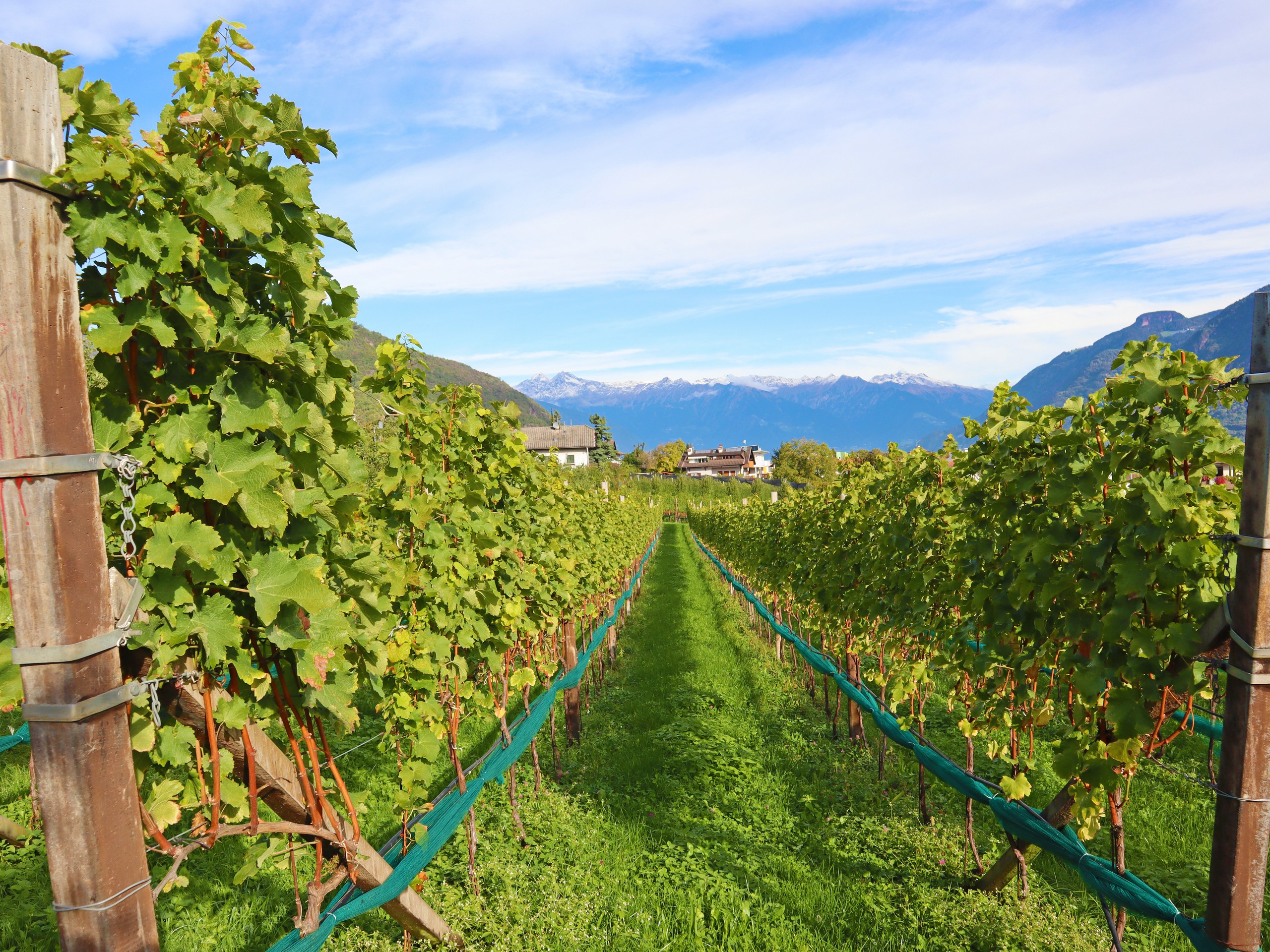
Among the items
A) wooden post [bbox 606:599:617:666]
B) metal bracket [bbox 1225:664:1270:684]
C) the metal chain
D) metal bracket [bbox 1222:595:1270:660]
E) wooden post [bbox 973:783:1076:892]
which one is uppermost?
the metal chain

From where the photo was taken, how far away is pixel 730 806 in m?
5.70

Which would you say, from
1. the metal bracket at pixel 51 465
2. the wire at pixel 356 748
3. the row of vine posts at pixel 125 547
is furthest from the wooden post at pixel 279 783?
the metal bracket at pixel 51 465

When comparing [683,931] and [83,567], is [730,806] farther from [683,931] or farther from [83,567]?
[83,567]

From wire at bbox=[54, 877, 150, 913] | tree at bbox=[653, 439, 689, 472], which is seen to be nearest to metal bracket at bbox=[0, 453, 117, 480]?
wire at bbox=[54, 877, 150, 913]

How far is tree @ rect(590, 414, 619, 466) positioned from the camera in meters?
80.5

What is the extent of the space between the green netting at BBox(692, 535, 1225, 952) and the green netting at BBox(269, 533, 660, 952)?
2965 millimetres

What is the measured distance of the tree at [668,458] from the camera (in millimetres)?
98688

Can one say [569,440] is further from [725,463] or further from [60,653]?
[60,653]

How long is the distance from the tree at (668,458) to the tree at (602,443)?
976 cm

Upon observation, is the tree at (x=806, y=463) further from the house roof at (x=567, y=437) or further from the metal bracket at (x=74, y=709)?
the metal bracket at (x=74, y=709)

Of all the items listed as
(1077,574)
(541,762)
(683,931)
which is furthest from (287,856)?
(1077,574)

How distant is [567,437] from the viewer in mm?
87438

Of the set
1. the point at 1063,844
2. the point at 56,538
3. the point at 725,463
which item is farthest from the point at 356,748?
the point at 725,463

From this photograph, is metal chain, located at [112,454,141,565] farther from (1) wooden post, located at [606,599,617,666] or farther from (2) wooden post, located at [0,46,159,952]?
(1) wooden post, located at [606,599,617,666]
